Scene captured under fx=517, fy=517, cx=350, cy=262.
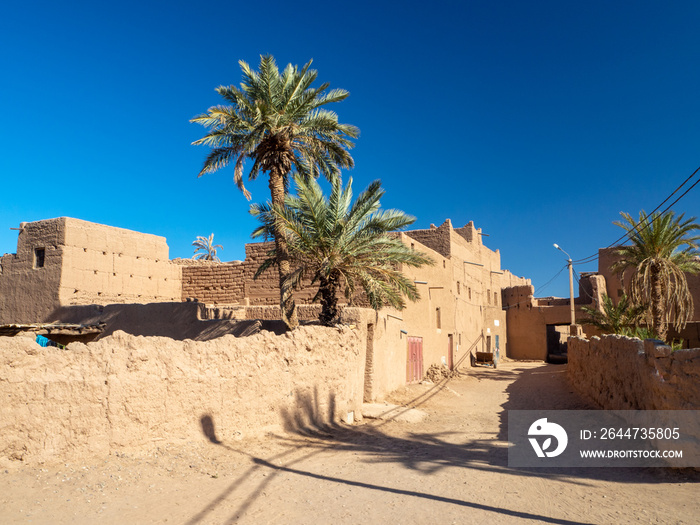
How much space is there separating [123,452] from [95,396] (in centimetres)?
87

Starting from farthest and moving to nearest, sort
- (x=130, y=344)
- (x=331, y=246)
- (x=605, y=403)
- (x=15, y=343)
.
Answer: (x=331, y=246)
(x=605, y=403)
(x=130, y=344)
(x=15, y=343)

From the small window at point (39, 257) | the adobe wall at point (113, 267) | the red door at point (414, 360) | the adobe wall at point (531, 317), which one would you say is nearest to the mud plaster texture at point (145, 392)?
the red door at point (414, 360)

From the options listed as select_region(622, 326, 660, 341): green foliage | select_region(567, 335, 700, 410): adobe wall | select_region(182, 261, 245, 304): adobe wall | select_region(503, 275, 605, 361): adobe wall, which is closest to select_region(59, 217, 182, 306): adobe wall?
select_region(182, 261, 245, 304): adobe wall

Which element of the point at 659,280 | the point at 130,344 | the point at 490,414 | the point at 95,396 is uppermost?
the point at 659,280

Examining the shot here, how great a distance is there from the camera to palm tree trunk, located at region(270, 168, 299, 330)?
511 inches

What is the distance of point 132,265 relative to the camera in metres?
20.4

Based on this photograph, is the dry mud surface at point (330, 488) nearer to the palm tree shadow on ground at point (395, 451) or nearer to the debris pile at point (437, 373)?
the palm tree shadow on ground at point (395, 451)

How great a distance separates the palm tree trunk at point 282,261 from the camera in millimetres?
12981

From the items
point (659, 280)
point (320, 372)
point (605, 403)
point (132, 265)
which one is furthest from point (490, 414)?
point (132, 265)

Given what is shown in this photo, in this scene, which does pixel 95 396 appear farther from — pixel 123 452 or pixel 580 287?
pixel 580 287

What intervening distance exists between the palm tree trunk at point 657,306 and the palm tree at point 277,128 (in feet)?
35.4

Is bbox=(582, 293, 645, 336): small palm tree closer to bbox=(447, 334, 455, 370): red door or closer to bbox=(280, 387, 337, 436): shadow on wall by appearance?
bbox=(447, 334, 455, 370): red door

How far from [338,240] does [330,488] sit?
22.2 ft

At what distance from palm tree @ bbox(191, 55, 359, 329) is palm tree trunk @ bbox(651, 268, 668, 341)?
1079 cm
